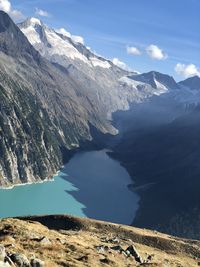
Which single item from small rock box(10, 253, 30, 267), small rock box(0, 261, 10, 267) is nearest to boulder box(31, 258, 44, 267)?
small rock box(10, 253, 30, 267)

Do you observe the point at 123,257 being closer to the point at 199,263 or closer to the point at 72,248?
the point at 72,248

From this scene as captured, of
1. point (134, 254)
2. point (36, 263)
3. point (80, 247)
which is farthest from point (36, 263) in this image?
point (134, 254)

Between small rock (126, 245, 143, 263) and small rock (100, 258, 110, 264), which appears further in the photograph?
small rock (126, 245, 143, 263)

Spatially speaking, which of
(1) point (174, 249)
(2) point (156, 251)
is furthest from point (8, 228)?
(1) point (174, 249)

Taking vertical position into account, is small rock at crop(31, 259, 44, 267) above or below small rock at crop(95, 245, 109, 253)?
above

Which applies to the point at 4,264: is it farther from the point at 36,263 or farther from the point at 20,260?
the point at 36,263

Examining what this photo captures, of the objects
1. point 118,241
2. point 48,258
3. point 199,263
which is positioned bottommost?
point 199,263

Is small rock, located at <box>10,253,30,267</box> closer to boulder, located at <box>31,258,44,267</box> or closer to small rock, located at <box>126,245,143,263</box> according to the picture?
boulder, located at <box>31,258,44,267</box>
